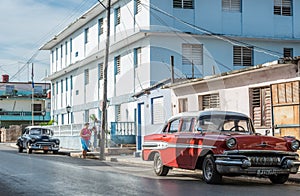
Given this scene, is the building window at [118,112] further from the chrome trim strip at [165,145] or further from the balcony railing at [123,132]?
the chrome trim strip at [165,145]

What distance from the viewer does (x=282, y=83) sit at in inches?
698

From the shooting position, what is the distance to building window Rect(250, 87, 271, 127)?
61.8ft

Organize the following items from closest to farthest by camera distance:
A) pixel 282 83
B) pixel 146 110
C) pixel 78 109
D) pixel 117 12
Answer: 1. pixel 282 83
2. pixel 146 110
3. pixel 117 12
4. pixel 78 109

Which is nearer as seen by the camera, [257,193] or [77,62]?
[257,193]

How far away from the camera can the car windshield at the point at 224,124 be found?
1397cm

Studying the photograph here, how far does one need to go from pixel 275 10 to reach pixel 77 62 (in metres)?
17.6

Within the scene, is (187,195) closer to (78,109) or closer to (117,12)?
(117,12)

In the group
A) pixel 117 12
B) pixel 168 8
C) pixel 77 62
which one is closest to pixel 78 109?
pixel 77 62

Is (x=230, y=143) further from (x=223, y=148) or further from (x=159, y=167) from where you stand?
(x=159, y=167)

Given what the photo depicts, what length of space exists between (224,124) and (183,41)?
17.8 meters

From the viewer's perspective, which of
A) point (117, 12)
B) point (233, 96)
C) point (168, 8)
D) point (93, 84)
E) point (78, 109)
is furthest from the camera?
point (78, 109)

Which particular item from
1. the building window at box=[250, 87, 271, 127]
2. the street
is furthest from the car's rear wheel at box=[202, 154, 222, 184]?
the building window at box=[250, 87, 271, 127]

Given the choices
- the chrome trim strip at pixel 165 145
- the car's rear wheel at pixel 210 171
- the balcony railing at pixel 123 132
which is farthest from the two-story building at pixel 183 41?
the car's rear wheel at pixel 210 171

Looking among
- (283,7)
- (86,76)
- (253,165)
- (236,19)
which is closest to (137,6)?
(236,19)
